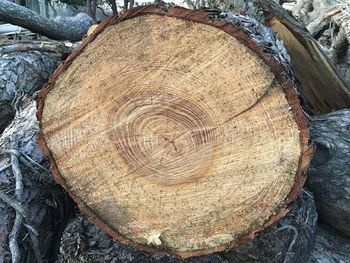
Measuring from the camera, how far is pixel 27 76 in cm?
309

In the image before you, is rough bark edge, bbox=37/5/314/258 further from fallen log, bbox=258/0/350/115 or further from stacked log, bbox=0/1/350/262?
fallen log, bbox=258/0/350/115

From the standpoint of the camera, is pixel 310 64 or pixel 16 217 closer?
pixel 16 217

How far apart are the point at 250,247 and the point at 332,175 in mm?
499

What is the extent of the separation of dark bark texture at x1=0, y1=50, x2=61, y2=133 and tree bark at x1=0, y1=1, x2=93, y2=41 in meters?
1.01

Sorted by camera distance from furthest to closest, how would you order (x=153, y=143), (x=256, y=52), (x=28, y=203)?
(x=28, y=203) < (x=153, y=143) < (x=256, y=52)

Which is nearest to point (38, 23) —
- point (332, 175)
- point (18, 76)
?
point (18, 76)

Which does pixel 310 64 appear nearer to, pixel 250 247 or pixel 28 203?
pixel 250 247

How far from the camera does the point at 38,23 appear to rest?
4.20 metres

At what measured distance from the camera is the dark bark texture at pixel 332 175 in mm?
2029

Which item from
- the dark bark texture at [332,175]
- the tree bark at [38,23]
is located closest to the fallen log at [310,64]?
the dark bark texture at [332,175]

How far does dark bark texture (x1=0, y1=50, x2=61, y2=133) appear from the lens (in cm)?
292

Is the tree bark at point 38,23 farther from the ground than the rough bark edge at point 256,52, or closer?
closer

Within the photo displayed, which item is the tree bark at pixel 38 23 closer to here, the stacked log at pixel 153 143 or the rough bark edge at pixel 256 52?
the stacked log at pixel 153 143

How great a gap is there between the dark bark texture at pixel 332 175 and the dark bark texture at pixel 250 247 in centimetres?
13
